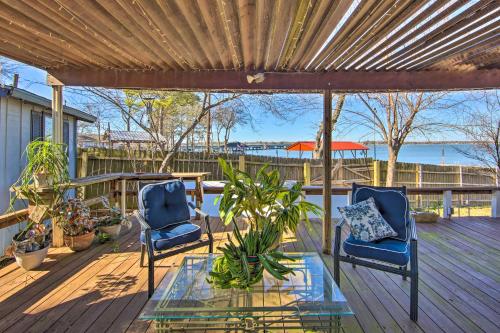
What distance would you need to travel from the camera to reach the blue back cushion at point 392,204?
3.18m

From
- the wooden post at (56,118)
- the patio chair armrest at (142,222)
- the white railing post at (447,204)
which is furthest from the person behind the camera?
the white railing post at (447,204)

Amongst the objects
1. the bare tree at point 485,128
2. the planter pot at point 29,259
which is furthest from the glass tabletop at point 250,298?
the bare tree at point 485,128

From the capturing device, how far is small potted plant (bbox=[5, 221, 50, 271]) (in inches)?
132

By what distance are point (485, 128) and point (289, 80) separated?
5.81 m

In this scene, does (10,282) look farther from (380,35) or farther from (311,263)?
(380,35)

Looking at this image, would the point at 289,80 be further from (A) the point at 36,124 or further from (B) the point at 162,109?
(B) the point at 162,109

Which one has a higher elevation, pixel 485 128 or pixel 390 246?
pixel 485 128

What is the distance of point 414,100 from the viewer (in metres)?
7.14

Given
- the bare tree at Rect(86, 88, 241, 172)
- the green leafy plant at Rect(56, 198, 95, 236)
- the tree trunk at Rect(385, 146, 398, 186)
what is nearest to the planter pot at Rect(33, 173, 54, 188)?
the green leafy plant at Rect(56, 198, 95, 236)

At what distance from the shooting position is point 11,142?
6.05 m

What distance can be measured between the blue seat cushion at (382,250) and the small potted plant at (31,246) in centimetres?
324

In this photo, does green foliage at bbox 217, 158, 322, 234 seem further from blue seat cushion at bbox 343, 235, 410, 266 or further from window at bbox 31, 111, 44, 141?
window at bbox 31, 111, 44, 141

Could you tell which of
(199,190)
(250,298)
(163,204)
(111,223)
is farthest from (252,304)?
(199,190)

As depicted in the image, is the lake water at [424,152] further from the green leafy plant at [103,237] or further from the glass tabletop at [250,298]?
the glass tabletop at [250,298]
